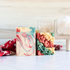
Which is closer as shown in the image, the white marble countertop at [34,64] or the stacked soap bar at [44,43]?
the white marble countertop at [34,64]

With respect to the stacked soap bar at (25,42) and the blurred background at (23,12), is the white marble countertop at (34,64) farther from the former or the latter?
the blurred background at (23,12)

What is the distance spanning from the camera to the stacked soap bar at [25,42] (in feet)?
2.28

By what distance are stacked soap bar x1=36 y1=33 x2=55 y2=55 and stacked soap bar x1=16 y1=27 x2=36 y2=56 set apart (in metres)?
0.04

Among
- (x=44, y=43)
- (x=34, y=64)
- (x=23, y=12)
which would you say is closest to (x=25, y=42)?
(x=44, y=43)

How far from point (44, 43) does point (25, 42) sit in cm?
12

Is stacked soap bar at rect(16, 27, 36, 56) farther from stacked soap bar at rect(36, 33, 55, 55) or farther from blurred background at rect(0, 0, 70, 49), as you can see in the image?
blurred background at rect(0, 0, 70, 49)

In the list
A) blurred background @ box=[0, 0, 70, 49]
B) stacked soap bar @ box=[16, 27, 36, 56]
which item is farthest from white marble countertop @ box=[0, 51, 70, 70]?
blurred background @ box=[0, 0, 70, 49]

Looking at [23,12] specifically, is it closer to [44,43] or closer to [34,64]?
[44,43]

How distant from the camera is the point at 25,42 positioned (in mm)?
699

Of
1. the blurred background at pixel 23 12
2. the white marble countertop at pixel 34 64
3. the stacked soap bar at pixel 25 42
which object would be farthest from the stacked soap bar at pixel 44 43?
the blurred background at pixel 23 12

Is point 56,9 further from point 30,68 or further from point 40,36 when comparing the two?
point 30,68

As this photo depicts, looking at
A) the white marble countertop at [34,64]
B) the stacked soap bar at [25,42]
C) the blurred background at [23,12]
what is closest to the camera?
the white marble countertop at [34,64]

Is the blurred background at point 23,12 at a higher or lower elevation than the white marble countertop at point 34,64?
higher

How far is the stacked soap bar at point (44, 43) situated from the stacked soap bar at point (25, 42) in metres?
0.04
